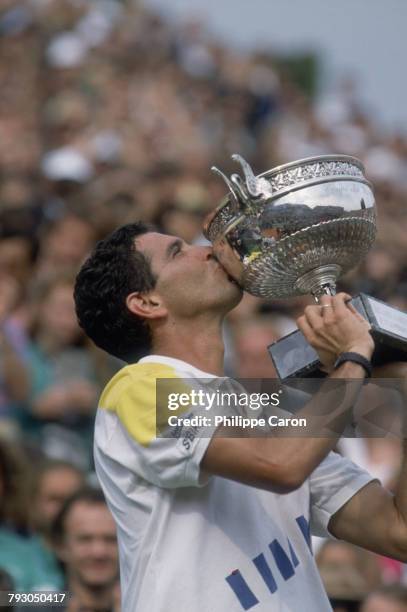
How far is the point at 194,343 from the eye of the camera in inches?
152

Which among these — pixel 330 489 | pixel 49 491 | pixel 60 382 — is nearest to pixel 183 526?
pixel 330 489

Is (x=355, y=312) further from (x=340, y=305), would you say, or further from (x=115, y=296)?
(x=115, y=296)

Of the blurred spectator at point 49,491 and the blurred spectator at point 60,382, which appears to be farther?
the blurred spectator at point 60,382

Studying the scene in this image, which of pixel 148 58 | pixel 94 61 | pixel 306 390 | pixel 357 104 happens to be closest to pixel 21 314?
pixel 306 390

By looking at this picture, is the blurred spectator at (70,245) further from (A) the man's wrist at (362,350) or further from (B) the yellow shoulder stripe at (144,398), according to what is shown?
(A) the man's wrist at (362,350)

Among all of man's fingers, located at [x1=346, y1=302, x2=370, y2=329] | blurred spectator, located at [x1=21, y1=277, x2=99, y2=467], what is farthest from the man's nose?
blurred spectator, located at [x1=21, y1=277, x2=99, y2=467]

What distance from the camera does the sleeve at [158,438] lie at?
3.36 m

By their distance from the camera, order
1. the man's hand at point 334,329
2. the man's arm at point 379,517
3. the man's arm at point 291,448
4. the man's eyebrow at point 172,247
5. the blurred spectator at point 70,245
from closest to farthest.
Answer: the man's arm at point 291,448 < the man's hand at point 334,329 < the man's arm at point 379,517 < the man's eyebrow at point 172,247 < the blurred spectator at point 70,245

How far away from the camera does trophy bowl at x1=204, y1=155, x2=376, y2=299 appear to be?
3.59 meters

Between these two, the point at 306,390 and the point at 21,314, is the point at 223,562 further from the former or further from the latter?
the point at 21,314

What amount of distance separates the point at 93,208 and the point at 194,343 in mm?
4228

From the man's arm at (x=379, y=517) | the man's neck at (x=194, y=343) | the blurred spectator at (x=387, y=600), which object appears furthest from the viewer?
the blurred spectator at (x=387, y=600)

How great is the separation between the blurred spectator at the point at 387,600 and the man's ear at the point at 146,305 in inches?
72.8

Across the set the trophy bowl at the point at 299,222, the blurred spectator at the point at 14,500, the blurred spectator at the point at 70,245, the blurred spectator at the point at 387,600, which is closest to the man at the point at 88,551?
the blurred spectator at the point at 14,500
